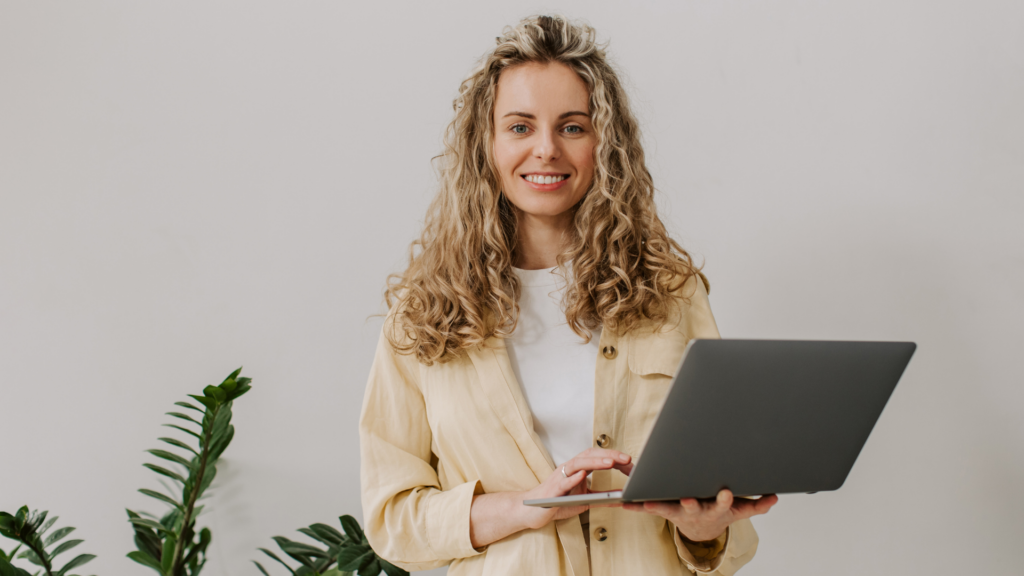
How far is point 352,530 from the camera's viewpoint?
5.24 ft

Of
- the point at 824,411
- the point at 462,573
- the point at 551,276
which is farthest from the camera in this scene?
the point at 551,276

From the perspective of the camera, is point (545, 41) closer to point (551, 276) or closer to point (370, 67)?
point (551, 276)

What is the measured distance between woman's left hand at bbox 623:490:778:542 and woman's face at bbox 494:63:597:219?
20.4 inches

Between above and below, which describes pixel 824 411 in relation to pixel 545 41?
below

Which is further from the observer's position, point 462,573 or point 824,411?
point 462,573

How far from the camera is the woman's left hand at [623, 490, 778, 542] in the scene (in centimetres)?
94

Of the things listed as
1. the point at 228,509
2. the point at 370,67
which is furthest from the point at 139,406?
the point at 370,67

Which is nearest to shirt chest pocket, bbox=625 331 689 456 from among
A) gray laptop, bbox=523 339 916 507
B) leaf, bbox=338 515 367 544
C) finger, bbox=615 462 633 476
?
finger, bbox=615 462 633 476

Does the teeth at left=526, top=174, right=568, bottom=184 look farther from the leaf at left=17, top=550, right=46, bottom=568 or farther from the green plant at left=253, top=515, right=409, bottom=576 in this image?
the leaf at left=17, top=550, right=46, bottom=568

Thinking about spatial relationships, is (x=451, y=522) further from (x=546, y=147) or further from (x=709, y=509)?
(x=546, y=147)

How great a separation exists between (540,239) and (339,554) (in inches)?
32.2

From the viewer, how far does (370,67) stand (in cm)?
176

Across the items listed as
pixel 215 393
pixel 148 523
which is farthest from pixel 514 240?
pixel 148 523

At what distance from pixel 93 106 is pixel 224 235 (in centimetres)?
44
